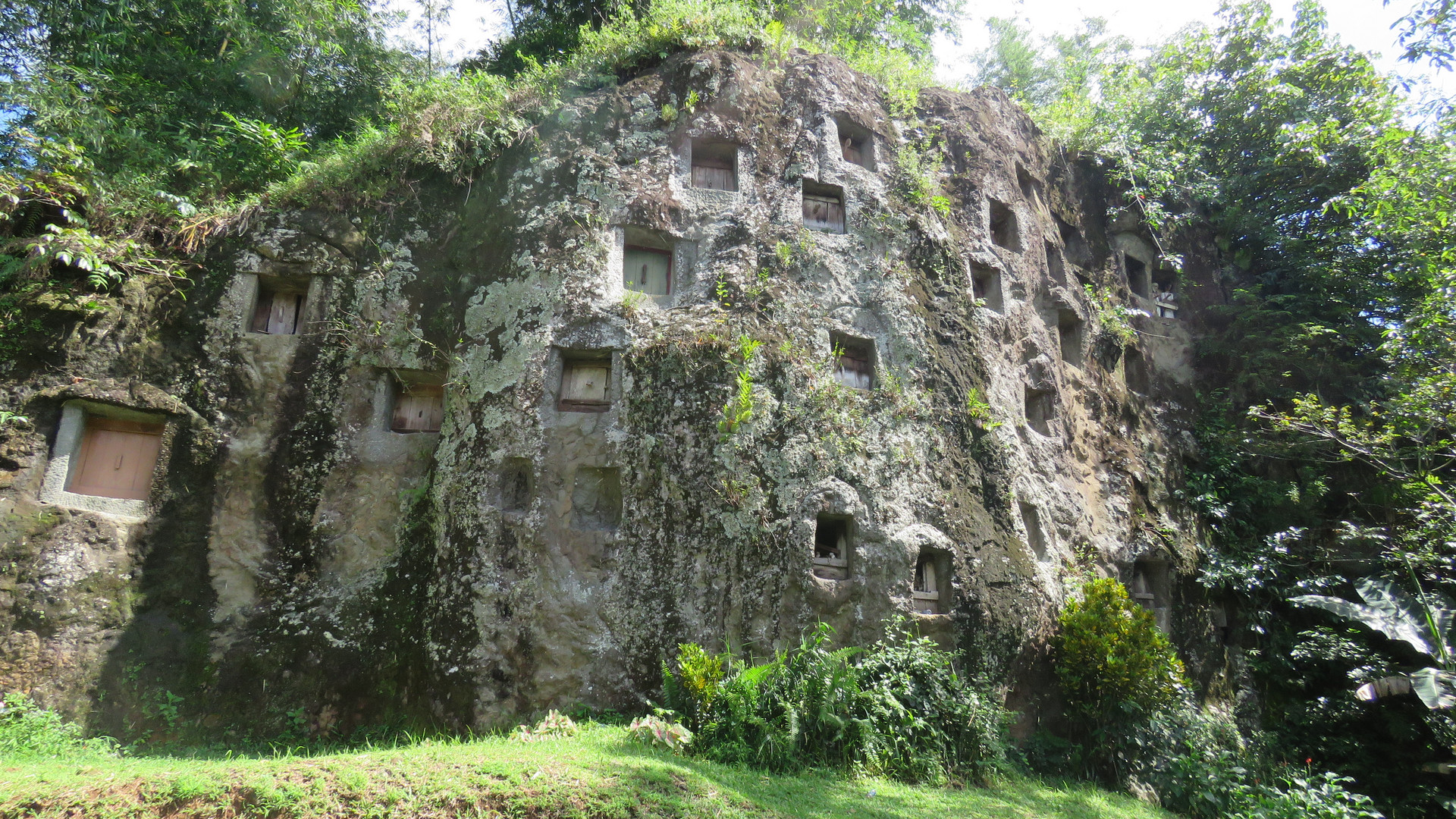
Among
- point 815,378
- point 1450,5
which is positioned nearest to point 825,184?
point 815,378

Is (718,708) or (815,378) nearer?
(718,708)

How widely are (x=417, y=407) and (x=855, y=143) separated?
823 cm

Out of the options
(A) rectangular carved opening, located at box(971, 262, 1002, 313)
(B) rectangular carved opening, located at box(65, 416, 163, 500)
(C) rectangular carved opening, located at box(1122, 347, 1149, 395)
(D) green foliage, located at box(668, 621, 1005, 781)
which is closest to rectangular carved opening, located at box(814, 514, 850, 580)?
(D) green foliage, located at box(668, 621, 1005, 781)

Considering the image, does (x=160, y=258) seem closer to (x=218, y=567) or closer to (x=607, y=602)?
(x=218, y=567)

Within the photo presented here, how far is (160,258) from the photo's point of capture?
10109 mm

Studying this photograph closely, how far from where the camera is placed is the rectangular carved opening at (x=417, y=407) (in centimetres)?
1045

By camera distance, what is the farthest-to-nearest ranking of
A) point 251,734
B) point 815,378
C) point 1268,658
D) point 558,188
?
point 1268,658 < point 558,188 < point 815,378 < point 251,734

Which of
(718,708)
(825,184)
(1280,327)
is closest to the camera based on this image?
(718,708)

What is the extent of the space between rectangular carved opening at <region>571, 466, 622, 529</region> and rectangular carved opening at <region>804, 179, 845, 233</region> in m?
4.99

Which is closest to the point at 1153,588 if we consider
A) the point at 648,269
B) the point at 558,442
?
the point at 648,269

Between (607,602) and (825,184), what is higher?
(825,184)

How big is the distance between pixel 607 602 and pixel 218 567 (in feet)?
16.5

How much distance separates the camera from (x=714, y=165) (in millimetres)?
11633

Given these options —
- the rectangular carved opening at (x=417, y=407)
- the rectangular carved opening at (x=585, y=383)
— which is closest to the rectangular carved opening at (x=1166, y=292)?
the rectangular carved opening at (x=585, y=383)
